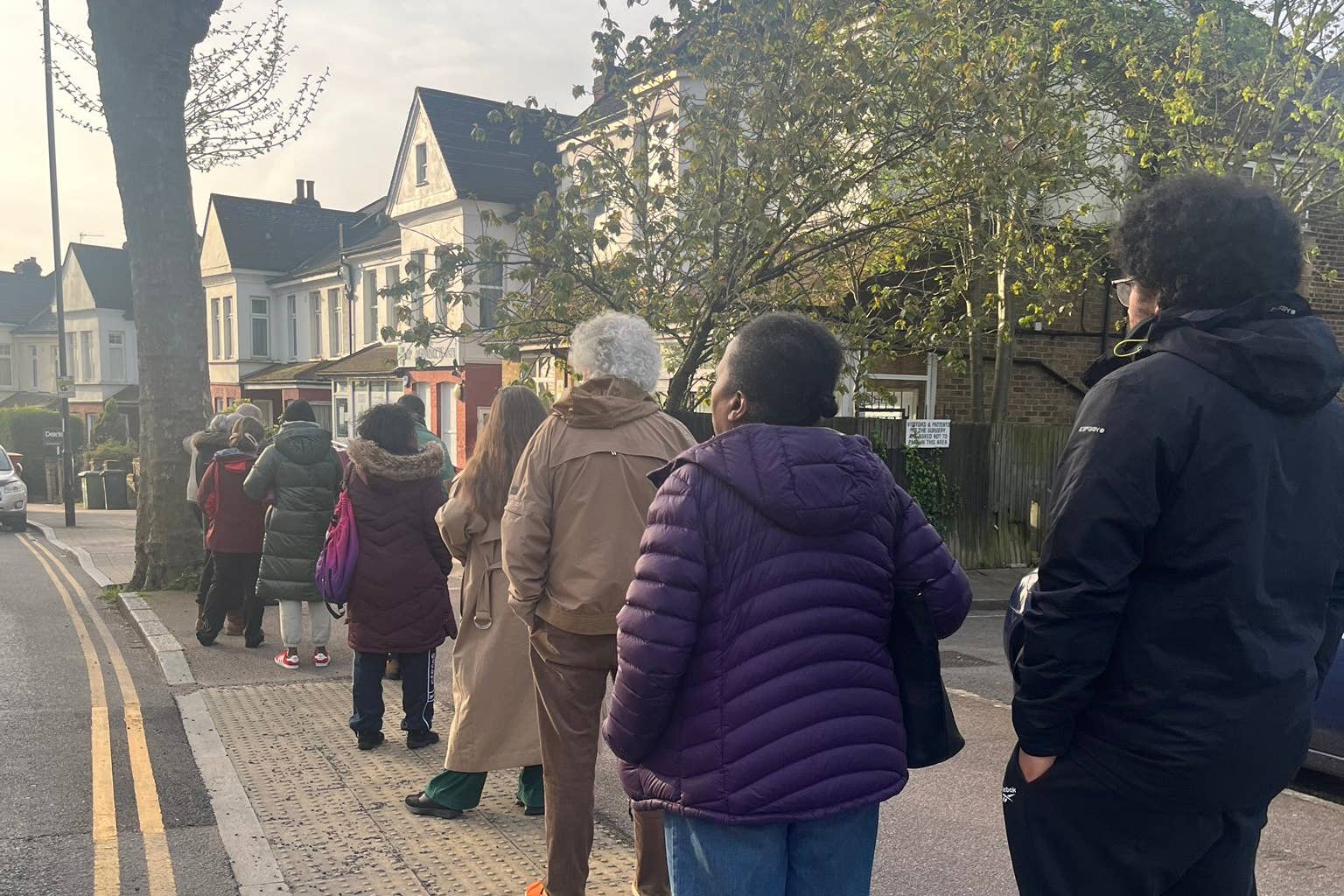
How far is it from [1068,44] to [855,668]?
12457mm

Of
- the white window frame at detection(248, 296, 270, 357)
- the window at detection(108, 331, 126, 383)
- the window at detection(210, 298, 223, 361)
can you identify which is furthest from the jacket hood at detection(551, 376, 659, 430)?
the window at detection(108, 331, 126, 383)

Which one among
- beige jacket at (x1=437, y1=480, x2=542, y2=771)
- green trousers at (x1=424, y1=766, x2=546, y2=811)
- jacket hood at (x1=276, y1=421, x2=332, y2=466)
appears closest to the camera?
beige jacket at (x1=437, y1=480, x2=542, y2=771)

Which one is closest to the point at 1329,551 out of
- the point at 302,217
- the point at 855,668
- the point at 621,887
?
the point at 855,668

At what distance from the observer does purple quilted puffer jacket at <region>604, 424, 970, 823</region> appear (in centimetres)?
214

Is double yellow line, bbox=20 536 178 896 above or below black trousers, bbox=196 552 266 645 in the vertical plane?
below

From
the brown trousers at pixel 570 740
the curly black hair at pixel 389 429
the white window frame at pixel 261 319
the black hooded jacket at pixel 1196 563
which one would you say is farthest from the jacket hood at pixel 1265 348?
the white window frame at pixel 261 319

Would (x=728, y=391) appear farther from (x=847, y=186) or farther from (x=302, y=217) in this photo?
(x=302, y=217)

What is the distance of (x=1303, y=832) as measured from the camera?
4.54 meters

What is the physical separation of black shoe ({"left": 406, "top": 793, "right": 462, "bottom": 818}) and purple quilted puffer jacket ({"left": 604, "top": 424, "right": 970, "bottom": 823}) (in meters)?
2.58

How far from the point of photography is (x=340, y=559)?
17.5 ft

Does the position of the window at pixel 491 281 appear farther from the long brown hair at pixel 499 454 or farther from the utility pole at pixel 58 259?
the utility pole at pixel 58 259

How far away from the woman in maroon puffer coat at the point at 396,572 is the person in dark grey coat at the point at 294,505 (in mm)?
1613

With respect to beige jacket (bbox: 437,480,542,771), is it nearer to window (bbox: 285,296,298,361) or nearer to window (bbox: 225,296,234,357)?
window (bbox: 285,296,298,361)

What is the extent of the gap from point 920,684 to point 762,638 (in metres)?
0.42
